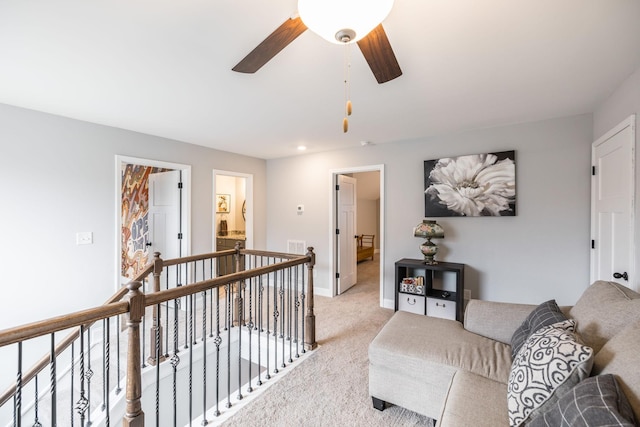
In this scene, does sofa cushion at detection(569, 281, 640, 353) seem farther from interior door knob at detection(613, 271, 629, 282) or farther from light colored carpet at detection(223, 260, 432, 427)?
light colored carpet at detection(223, 260, 432, 427)

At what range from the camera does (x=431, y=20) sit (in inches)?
57.8

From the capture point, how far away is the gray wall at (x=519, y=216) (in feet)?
9.59

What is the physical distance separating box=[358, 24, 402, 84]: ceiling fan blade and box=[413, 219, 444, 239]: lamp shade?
215cm

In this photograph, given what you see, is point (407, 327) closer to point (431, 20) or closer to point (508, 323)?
point (508, 323)

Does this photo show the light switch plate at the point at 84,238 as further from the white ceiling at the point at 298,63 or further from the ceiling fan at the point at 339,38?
the ceiling fan at the point at 339,38

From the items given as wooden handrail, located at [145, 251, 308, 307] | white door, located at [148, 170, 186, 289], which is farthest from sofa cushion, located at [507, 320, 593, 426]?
white door, located at [148, 170, 186, 289]

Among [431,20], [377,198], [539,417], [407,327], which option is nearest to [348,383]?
[407,327]

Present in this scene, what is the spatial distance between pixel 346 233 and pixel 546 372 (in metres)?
3.66

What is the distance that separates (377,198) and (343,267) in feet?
14.0

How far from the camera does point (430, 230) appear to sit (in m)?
3.35

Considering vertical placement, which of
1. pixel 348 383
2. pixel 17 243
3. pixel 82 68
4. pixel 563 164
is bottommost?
A: pixel 348 383

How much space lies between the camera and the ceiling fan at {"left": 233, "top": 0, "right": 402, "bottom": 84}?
3.26ft

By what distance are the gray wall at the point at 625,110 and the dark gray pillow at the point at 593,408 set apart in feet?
5.38

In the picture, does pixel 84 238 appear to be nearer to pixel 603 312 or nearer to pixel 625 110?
pixel 603 312
